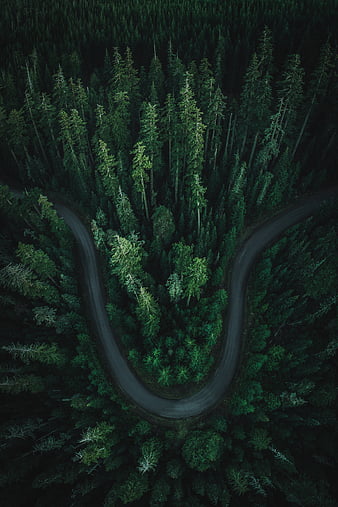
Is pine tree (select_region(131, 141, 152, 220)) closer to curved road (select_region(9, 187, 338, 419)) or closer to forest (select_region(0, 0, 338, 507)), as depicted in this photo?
forest (select_region(0, 0, 338, 507))

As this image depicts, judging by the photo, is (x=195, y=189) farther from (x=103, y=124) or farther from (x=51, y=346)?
(x=51, y=346)

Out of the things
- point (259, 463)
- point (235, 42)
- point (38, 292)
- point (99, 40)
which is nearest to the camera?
point (259, 463)

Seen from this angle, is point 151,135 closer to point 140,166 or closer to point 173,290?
point 140,166

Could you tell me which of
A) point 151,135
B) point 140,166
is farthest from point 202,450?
point 151,135

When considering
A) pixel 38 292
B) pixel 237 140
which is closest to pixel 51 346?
pixel 38 292

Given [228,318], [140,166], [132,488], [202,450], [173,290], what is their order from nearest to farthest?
[132,488] → [202,450] → [173,290] → [140,166] → [228,318]

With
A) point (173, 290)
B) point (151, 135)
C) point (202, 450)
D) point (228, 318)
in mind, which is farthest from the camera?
point (151, 135)
